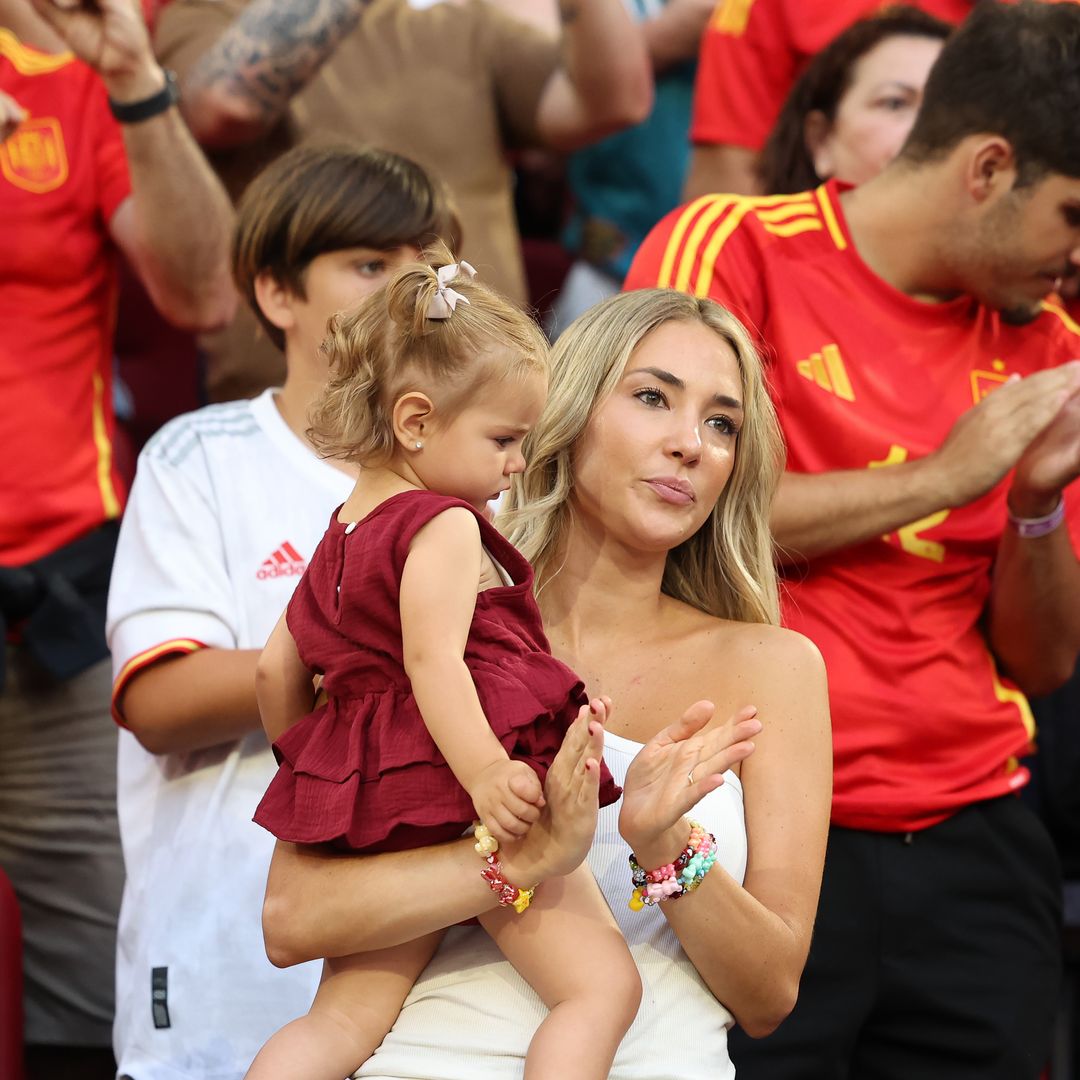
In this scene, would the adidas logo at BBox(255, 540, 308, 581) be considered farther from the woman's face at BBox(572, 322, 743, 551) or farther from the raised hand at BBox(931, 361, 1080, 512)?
the raised hand at BBox(931, 361, 1080, 512)

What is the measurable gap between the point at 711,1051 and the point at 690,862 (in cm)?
26

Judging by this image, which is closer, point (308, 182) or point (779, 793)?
point (779, 793)

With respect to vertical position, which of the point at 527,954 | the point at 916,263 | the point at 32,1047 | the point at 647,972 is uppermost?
the point at 916,263

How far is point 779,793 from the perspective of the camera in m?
2.15

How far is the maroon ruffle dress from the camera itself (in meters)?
1.79

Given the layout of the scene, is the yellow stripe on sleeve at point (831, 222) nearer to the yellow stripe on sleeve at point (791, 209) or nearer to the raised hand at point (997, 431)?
the yellow stripe on sleeve at point (791, 209)

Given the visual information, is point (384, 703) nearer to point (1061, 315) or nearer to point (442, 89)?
point (1061, 315)

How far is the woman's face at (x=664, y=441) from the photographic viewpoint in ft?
7.43

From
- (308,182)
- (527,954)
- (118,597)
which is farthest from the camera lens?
(308,182)

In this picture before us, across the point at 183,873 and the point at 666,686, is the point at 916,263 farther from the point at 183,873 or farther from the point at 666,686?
the point at 183,873

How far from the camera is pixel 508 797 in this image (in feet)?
5.47

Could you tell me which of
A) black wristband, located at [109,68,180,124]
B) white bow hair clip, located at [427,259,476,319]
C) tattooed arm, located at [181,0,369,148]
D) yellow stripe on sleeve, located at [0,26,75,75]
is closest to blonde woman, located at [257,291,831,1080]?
white bow hair clip, located at [427,259,476,319]

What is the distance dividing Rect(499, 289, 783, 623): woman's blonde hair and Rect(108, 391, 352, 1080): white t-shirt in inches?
13.8

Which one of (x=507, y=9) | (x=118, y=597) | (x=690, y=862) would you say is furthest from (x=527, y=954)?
(x=507, y=9)
